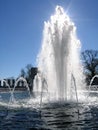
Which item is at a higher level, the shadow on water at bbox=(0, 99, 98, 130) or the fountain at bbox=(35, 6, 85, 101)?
the fountain at bbox=(35, 6, 85, 101)

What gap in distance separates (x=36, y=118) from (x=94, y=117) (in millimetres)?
3475

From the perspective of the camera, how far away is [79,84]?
168ft

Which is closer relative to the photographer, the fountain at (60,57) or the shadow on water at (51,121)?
the shadow on water at (51,121)

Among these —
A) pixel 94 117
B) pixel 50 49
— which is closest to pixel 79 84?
pixel 50 49

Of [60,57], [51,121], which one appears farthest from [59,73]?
[51,121]

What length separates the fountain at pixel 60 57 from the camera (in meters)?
36.5

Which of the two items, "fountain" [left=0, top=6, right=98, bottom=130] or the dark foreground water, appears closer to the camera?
the dark foreground water

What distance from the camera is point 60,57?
37.9 meters

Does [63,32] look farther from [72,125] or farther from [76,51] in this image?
[72,125]

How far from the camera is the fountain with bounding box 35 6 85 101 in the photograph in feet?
120

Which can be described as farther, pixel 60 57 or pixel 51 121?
pixel 60 57

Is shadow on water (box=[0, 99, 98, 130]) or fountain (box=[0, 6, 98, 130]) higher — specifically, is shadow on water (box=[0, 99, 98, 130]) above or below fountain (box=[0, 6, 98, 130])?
below

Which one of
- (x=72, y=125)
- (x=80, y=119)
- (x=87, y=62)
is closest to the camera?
(x=72, y=125)

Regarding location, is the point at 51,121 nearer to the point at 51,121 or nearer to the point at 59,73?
the point at 51,121
